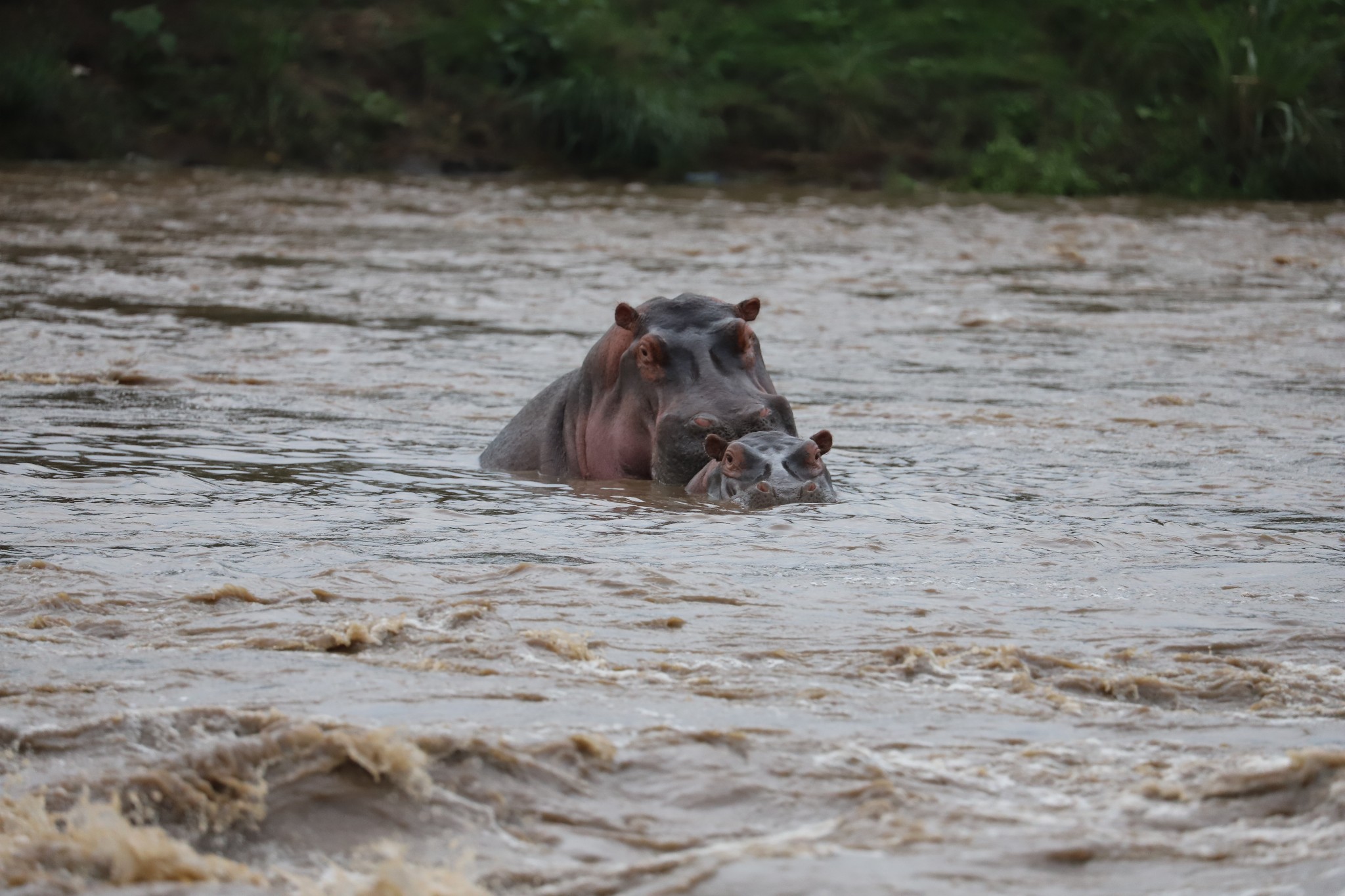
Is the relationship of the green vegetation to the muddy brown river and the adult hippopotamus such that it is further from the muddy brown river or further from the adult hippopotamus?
the adult hippopotamus

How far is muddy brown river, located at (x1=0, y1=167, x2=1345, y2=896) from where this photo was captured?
2410 millimetres

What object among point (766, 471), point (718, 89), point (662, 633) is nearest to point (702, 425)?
point (766, 471)

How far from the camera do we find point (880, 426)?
7094 millimetres

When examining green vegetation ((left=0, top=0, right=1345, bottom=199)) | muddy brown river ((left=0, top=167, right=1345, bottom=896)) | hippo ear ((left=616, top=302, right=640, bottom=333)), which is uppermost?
green vegetation ((left=0, top=0, right=1345, bottom=199))

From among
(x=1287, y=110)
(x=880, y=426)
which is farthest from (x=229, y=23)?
(x=880, y=426)

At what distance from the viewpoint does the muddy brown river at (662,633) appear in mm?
2410

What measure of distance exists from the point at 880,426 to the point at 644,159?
626 inches

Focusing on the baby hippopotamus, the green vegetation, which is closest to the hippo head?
the baby hippopotamus

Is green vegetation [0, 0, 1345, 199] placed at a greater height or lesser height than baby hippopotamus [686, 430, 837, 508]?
greater

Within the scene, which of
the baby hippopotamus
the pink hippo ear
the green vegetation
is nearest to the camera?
the baby hippopotamus

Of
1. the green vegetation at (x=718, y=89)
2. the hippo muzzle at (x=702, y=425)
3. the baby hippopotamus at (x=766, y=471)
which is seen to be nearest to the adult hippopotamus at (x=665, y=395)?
the hippo muzzle at (x=702, y=425)

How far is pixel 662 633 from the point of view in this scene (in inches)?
139

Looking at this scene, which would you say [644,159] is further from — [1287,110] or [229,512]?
[229,512]

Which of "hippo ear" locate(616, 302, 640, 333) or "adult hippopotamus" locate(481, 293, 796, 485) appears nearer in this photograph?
"adult hippopotamus" locate(481, 293, 796, 485)
